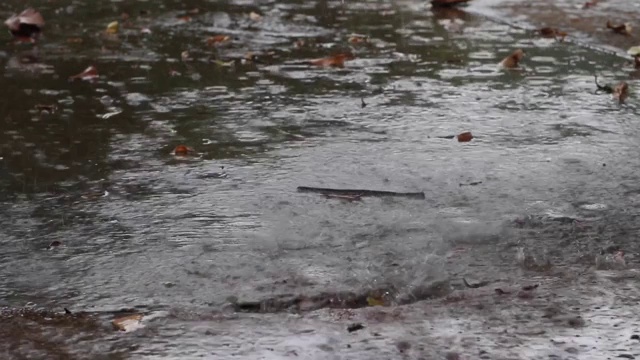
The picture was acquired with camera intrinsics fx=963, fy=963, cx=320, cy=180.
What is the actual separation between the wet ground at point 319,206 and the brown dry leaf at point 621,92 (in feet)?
0.14

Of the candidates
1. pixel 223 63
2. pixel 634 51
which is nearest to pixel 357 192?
pixel 223 63

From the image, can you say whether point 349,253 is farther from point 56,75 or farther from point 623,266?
point 56,75

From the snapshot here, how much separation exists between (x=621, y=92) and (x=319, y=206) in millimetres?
2232

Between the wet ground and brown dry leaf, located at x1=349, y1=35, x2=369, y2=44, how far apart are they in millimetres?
336

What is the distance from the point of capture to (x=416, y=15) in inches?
316

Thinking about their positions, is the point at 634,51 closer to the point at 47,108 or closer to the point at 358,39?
the point at 358,39

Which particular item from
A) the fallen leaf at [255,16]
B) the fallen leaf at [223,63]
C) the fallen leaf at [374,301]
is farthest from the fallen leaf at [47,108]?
the fallen leaf at [255,16]

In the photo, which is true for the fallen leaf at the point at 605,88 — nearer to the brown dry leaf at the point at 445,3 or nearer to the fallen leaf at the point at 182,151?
the fallen leaf at the point at 182,151

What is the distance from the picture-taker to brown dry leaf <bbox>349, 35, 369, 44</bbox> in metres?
6.78

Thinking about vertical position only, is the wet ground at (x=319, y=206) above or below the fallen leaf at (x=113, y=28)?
below

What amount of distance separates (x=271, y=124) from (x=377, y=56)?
68.9 inches

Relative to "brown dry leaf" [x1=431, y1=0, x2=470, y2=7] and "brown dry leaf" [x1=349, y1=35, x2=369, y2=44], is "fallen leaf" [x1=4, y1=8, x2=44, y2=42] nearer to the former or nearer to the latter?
"brown dry leaf" [x1=349, y1=35, x2=369, y2=44]

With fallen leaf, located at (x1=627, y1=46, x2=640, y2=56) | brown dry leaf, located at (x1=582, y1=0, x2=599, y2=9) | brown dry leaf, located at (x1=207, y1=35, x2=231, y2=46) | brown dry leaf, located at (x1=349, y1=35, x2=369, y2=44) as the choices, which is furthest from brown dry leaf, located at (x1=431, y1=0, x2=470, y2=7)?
fallen leaf, located at (x1=627, y1=46, x2=640, y2=56)

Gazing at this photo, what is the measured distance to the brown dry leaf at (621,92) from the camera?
511 cm
